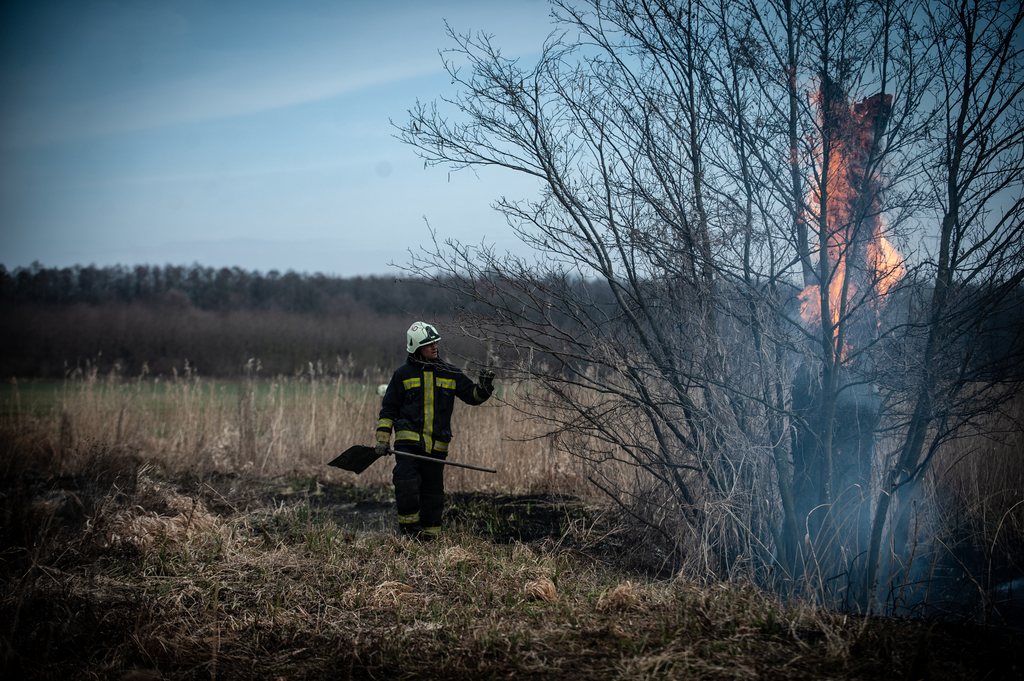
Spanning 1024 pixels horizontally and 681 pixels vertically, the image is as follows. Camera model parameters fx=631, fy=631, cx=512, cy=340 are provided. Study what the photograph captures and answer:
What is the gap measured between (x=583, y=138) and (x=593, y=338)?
4.67 feet

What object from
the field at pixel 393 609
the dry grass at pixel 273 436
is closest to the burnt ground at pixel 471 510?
the field at pixel 393 609

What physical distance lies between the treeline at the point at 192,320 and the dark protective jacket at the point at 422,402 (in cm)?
2872

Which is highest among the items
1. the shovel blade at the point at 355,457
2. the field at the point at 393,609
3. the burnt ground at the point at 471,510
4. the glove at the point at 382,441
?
the glove at the point at 382,441

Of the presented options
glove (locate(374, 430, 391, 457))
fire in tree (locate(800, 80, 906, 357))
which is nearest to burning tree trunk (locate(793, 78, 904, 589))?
fire in tree (locate(800, 80, 906, 357))

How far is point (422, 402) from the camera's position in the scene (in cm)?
514

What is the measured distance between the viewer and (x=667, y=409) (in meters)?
4.43

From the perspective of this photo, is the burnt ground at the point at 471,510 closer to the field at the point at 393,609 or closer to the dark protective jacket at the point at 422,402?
the field at the point at 393,609

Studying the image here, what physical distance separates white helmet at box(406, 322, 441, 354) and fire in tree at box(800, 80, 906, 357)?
288 cm

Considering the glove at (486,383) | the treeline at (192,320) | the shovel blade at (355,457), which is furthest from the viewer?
the treeline at (192,320)

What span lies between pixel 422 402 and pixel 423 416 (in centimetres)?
11

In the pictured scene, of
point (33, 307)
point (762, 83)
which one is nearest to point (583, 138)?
point (762, 83)

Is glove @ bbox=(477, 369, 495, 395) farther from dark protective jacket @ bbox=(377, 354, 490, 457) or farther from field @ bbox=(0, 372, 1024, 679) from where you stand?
field @ bbox=(0, 372, 1024, 679)

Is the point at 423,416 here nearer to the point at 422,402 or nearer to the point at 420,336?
the point at 422,402

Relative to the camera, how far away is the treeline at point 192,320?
36.3m
